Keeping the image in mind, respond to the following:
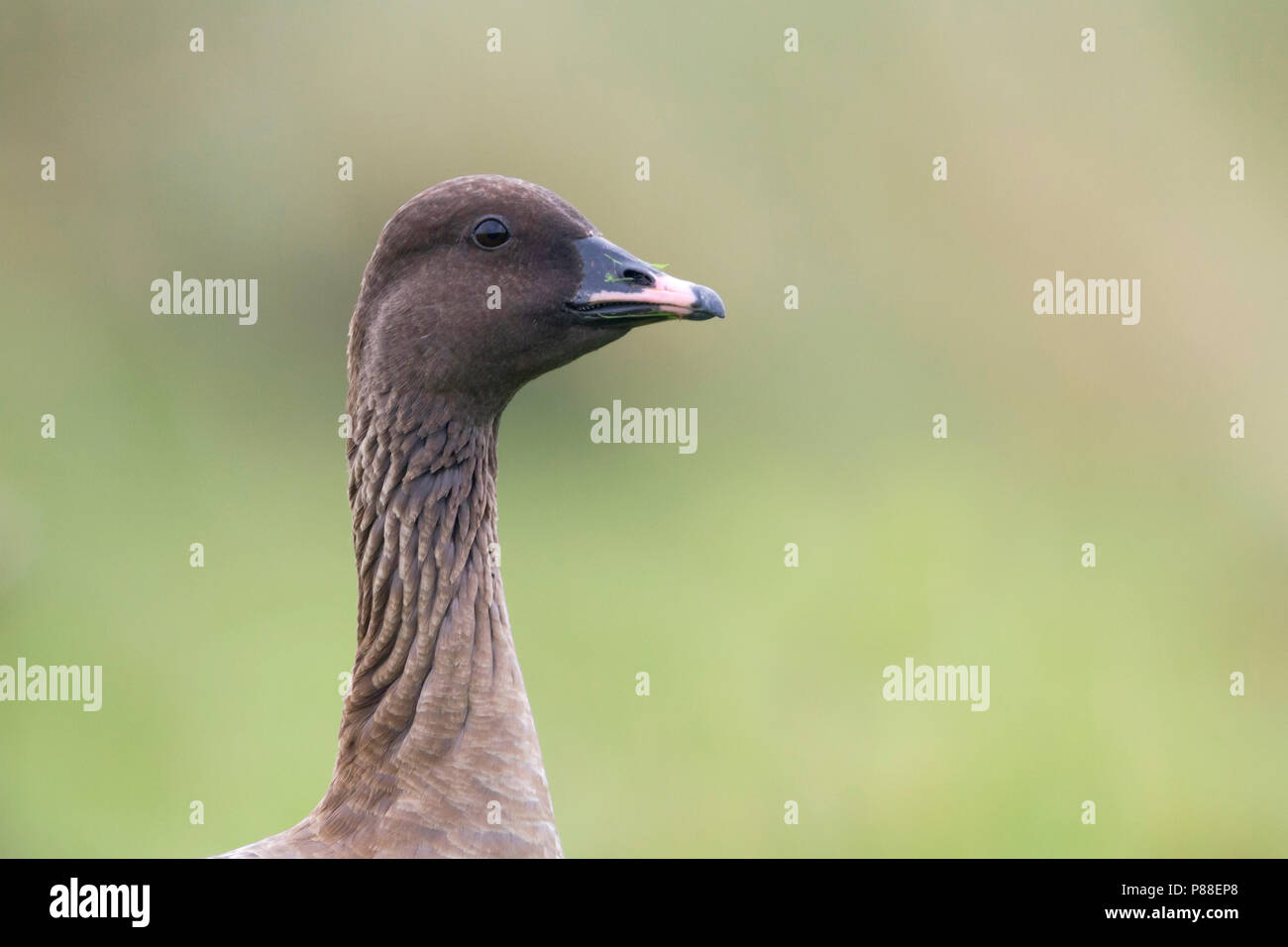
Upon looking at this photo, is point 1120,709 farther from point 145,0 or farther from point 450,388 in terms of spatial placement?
point 145,0

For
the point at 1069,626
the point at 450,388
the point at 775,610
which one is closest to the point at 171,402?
the point at 775,610

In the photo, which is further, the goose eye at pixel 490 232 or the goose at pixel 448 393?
the goose eye at pixel 490 232

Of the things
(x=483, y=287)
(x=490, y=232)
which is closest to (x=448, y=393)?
(x=483, y=287)

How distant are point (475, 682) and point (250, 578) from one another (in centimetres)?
1095

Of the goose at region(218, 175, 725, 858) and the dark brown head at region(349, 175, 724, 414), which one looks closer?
the goose at region(218, 175, 725, 858)

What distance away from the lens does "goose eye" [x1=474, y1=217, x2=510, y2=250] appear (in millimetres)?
5312

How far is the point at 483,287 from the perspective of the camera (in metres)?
5.30

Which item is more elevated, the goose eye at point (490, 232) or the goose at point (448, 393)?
the goose eye at point (490, 232)

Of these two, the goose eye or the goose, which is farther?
the goose eye

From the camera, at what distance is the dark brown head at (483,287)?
5289mm

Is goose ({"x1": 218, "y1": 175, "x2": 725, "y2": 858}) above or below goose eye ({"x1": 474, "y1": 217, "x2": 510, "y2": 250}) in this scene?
below

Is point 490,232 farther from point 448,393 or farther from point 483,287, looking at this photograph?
point 448,393

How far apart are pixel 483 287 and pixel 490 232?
20 cm
